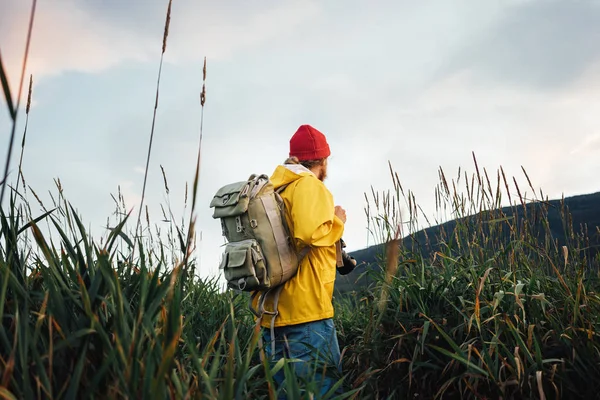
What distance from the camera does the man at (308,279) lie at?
3.21 metres

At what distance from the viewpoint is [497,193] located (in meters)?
4.23

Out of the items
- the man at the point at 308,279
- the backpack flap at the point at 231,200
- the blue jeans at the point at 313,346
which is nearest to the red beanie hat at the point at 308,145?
the man at the point at 308,279

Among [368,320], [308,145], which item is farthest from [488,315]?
[308,145]

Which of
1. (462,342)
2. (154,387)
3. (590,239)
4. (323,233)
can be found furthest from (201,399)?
(590,239)

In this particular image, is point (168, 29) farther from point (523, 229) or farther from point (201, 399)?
point (523, 229)

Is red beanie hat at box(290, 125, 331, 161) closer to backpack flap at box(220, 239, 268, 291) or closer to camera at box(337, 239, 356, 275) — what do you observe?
camera at box(337, 239, 356, 275)

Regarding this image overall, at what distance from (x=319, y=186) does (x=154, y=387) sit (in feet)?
6.66

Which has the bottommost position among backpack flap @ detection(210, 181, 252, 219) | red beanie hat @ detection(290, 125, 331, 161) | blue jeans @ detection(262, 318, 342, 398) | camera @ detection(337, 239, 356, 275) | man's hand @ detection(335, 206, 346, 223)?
blue jeans @ detection(262, 318, 342, 398)

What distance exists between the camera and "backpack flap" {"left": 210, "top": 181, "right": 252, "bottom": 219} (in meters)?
3.34

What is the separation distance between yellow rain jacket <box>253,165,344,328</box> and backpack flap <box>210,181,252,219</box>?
25cm

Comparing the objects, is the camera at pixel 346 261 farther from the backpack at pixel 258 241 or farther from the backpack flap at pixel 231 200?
the backpack flap at pixel 231 200

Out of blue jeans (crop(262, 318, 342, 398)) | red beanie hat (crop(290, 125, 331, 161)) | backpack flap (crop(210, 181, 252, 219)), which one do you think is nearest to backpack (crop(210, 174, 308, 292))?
backpack flap (crop(210, 181, 252, 219))

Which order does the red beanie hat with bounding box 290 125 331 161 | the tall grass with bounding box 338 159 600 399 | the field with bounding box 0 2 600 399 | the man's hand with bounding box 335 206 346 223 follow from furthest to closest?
the red beanie hat with bounding box 290 125 331 161, the man's hand with bounding box 335 206 346 223, the tall grass with bounding box 338 159 600 399, the field with bounding box 0 2 600 399

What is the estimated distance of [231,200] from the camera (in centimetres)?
339
